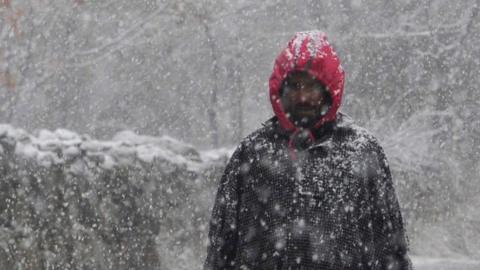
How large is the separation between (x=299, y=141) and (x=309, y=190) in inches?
5.5

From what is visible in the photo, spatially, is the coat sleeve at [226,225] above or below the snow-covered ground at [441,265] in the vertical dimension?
below

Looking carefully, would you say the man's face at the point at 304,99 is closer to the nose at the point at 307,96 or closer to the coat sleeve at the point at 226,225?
the nose at the point at 307,96

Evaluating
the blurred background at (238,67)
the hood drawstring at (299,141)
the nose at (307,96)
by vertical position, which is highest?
the blurred background at (238,67)

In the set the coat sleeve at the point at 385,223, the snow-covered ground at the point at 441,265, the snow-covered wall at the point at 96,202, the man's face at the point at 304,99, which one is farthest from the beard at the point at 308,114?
the snow-covered ground at the point at 441,265

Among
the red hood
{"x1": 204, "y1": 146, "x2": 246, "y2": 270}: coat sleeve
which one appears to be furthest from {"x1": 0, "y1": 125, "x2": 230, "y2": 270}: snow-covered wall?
the red hood

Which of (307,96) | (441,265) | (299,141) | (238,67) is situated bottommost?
(299,141)

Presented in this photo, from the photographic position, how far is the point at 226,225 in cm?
218

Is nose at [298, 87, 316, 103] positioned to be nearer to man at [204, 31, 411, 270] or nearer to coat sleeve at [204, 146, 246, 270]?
man at [204, 31, 411, 270]

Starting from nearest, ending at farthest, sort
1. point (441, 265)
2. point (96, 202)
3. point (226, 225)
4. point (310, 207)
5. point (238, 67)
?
1. point (310, 207)
2. point (226, 225)
3. point (96, 202)
4. point (441, 265)
5. point (238, 67)

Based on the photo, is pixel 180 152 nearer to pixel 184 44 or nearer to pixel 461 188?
pixel 461 188

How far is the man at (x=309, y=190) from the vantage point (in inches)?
80.8

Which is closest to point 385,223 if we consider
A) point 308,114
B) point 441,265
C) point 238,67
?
point 308,114

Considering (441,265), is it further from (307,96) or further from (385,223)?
(307,96)

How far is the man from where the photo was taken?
6.73 ft
